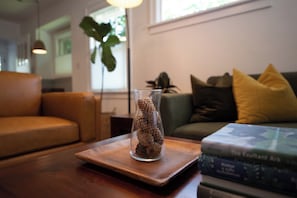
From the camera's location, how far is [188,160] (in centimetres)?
58

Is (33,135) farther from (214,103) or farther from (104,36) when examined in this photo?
(104,36)

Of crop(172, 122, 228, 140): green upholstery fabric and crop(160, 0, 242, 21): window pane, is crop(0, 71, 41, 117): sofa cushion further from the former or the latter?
crop(160, 0, 242, 21): window pane

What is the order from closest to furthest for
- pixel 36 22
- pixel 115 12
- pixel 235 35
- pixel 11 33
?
pixel 235 35, pixel 115 12, pixel 36 22, pixel 11 33

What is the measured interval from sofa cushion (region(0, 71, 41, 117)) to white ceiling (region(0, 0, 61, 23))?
252 cm

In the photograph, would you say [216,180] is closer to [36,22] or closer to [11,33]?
[36,22]

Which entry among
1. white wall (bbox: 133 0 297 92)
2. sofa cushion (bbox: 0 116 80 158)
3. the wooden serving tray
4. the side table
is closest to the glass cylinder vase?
the wooden serving tray

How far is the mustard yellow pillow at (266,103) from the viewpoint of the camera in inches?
45.4

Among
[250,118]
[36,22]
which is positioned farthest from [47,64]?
[250,118]

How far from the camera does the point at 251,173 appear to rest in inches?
13.4

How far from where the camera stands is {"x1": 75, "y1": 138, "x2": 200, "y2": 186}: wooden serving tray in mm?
474

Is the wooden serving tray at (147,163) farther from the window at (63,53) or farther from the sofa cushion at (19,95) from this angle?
the window at (63,53)

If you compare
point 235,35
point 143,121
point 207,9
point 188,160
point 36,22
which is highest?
point 36,22

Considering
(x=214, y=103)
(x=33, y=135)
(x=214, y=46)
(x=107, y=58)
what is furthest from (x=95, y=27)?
(x=214, y=103)

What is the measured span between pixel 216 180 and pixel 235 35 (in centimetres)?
172
